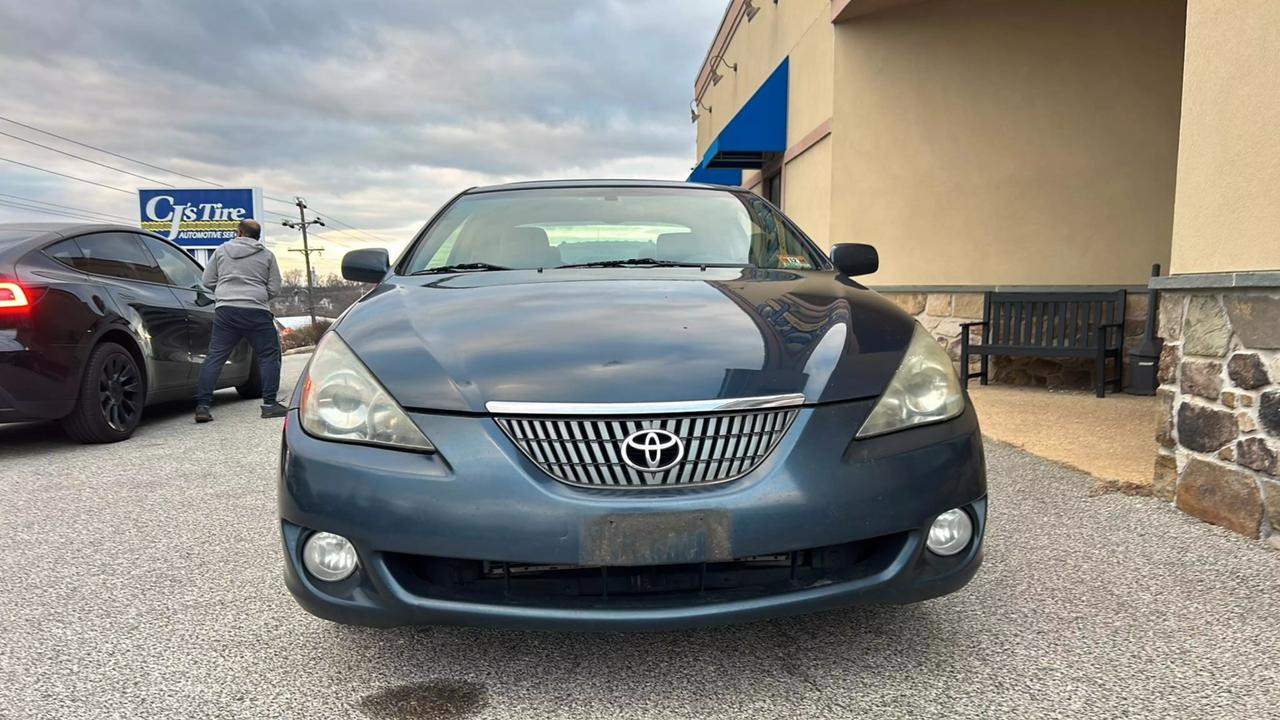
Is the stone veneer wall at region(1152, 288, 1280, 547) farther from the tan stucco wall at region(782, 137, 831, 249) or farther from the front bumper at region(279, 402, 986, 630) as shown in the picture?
the tan stucco wall at region(782, 137, 831, 249)

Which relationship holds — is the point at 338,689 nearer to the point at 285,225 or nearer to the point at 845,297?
the point at 845,297

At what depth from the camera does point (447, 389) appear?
1.78 metres

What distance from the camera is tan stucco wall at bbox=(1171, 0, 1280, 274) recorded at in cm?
288

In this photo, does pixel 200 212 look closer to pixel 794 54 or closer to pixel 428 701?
pixel 794 54

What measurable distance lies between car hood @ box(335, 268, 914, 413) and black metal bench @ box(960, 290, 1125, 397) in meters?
5.09

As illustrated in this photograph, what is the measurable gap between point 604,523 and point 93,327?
15.3 ft

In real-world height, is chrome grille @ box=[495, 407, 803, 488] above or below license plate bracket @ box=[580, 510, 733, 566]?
above

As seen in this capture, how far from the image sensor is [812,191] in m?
8.70

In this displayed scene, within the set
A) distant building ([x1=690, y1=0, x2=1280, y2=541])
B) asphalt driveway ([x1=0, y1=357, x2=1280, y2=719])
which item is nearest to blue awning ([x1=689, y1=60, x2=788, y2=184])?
distant building ([x1=690, y1=0, x2=1280, y2=541])

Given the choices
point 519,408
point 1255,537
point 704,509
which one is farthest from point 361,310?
point 1255,537

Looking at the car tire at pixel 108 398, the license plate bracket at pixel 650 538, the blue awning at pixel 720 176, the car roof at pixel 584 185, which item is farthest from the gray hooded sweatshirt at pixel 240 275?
the blue awning at pixel 720 176

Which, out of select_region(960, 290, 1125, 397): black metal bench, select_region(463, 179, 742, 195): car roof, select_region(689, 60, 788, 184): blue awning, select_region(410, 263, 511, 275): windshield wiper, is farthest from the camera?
select_region(689, 60, 788, 184): blue awning

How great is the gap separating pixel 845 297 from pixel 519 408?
1144mm

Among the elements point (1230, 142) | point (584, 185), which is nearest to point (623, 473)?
point (584, 185)
